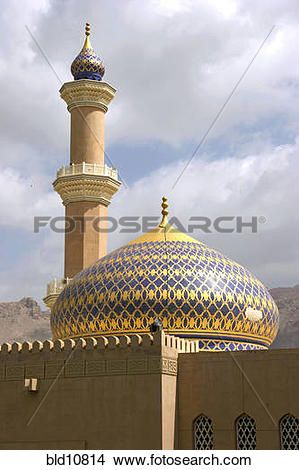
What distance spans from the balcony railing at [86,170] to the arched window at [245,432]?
10152mm

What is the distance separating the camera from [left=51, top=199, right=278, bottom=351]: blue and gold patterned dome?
1499 cm

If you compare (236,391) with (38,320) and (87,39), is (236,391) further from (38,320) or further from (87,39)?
(38,320)

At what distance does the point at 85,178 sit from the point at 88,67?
130 inches

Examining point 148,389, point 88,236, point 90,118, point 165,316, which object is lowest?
point 148,389

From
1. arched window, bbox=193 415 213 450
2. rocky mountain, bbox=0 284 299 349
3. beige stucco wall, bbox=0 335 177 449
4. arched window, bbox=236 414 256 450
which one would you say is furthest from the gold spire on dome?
rocky mountain, bbox=0 284 299 349

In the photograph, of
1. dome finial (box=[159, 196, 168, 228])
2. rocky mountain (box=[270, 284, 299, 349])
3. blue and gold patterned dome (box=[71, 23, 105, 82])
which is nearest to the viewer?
dome finial (box=[159, 196, 168, 228])

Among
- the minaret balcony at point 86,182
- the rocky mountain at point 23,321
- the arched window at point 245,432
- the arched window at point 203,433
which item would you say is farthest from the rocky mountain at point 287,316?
the arched window at point 245,432

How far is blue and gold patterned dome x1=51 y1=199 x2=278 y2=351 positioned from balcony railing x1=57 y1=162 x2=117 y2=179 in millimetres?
5294

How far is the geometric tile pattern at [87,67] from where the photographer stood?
884 inches

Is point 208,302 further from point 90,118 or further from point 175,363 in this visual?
point 90,118

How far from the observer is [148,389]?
12.8 meters

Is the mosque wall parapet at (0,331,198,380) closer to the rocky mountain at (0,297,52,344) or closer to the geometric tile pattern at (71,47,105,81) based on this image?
the geometric tile pattern at (71,47,105,81)

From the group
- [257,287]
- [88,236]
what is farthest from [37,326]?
[257,287]

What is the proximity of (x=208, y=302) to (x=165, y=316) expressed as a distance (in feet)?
2.91
